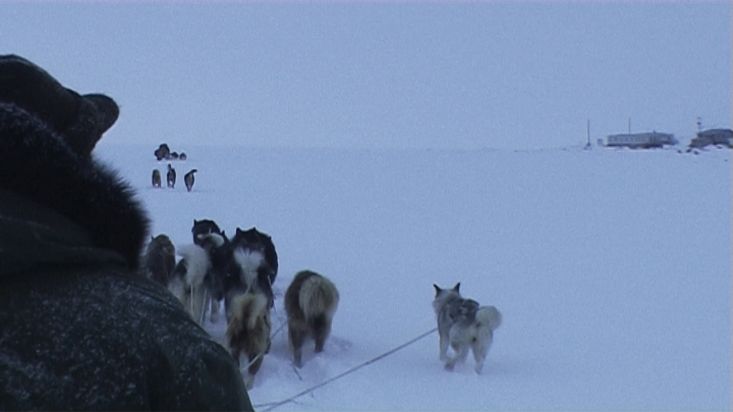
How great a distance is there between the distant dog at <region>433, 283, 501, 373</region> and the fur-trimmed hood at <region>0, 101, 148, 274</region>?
17.6 feet

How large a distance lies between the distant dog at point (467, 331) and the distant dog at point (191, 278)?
185 centimetres

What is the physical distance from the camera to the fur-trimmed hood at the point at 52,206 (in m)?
0.95

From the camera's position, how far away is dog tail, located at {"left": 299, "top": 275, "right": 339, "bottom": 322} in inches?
248

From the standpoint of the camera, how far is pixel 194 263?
22.1 feet

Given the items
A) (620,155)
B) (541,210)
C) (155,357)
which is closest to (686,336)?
(155,357)

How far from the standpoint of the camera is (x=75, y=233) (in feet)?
3.31

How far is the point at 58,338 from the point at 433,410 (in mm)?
4683

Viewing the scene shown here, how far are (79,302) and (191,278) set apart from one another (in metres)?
5.87

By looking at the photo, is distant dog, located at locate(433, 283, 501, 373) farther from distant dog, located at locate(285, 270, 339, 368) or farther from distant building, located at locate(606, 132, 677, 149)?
distant building, located at locate(606, 132, 677, 149)

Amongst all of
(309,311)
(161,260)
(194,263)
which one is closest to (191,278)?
(194,263)

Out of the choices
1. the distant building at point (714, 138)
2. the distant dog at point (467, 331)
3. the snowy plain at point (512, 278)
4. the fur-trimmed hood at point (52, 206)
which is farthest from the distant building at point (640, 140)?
the fur-trimmed hood at point (52, 206)

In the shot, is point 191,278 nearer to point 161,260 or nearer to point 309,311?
point 161,260

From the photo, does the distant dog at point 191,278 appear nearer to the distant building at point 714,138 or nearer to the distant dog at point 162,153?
the distant dog at point 162,153

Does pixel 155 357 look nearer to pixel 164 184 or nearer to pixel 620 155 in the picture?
pixel 164 184
